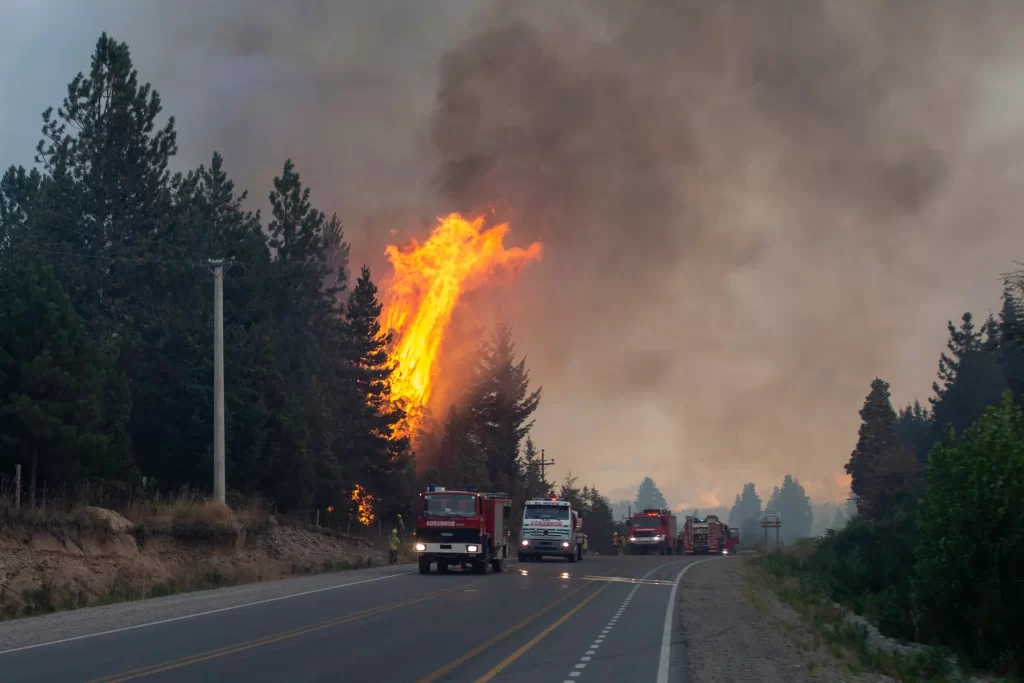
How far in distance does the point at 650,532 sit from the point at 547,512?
2628cm

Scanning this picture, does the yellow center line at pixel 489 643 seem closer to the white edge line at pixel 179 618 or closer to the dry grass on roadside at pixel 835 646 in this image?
the dry grass on roadside at pixel 835 646

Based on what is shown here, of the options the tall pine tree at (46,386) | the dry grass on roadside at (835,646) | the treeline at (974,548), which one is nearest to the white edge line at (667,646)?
the dry grass on roadside at (835,646)

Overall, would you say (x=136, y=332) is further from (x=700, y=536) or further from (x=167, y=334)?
(x=700, y=536)

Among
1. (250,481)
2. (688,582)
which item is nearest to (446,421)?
(250,481)

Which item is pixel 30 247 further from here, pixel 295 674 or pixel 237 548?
pixel 295 674

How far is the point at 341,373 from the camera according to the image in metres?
74.0

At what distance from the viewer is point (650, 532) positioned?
77312 millimetres

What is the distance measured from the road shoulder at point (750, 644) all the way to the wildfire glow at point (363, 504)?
139ft

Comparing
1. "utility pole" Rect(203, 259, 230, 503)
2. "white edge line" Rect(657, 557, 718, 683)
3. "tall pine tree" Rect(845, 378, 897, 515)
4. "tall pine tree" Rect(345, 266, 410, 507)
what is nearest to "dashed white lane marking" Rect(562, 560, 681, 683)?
"white edge line" Rect(657, 557, 718, 683)

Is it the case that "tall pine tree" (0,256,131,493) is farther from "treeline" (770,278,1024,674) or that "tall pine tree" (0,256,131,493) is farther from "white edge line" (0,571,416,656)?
"treeline" (770,278,1024,674)

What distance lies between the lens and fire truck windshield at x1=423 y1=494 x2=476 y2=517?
3766cm

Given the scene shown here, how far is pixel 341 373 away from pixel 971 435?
5511cm

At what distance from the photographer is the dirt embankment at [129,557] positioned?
2636 centimetres

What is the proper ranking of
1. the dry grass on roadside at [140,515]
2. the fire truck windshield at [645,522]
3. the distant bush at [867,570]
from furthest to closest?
the fire truck windshield at [645,522] → the distant bush at [867,570] → the dry grass on roadside at [140,515]
